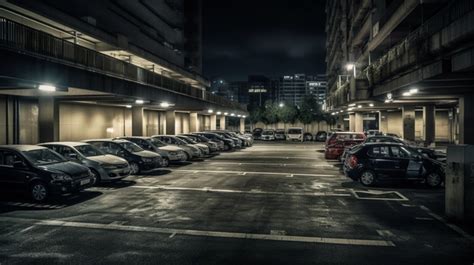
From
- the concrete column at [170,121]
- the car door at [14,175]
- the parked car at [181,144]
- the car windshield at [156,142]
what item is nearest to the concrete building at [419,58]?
the parked car at [181,144]

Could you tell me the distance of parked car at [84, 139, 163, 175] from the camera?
1661 centimetres

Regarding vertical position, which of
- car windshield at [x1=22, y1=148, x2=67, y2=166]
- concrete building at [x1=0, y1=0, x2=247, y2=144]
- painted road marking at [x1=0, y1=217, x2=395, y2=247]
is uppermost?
concrete building at [x1=0, y1=0, x2=247, y2=144]

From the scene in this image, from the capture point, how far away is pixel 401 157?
1404 cm

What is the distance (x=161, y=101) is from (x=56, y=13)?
8097 mm

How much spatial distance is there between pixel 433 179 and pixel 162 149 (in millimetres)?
12483

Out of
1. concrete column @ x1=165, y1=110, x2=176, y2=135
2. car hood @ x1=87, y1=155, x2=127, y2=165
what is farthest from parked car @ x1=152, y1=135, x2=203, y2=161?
concrete column @ x1=165, y1=110, x2=176, y2=135

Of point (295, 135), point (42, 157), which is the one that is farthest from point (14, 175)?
point (295, 135)

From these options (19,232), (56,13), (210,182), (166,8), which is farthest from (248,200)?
(166,8)

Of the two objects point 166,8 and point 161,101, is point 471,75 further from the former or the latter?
point 166,8

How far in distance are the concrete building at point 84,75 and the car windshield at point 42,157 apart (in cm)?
273

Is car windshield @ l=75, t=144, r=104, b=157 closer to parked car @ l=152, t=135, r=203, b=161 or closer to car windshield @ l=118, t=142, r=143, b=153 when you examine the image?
car windshield @ l=118, t=142, r=143, b=153

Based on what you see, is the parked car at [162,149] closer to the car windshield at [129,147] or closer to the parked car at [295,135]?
the car windshield at [129,147]

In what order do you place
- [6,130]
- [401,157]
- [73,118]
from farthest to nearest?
[73,118] → [6,130] → [401,157]

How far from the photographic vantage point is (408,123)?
35688 mm
